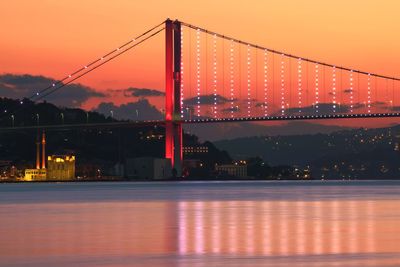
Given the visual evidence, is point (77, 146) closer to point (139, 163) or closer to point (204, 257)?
point (139, 163)

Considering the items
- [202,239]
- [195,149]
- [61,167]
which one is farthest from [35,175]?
[202,239]

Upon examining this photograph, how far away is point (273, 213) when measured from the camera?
115 feet

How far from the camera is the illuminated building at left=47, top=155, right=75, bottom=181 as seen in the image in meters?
123

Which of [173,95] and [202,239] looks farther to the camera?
[173,95]

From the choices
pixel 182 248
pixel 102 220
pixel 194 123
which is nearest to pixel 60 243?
pixel 182 248

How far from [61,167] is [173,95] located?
4216 cm

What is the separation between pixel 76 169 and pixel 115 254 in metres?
116

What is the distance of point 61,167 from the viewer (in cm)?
12562

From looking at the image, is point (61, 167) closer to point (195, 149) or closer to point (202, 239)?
point (195, 149)

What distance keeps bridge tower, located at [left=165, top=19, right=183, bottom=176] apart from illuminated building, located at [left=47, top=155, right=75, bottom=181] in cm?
3371

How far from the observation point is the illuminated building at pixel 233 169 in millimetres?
145625

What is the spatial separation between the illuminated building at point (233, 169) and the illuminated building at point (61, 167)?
78.6ft

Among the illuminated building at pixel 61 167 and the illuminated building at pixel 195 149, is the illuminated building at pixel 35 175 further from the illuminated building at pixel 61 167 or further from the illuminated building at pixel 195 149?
the illuminated building at pixel 195 149

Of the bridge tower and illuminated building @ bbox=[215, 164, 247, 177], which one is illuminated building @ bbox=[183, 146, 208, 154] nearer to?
illuminated building @ bbox=[215, 164, 247, 177]
